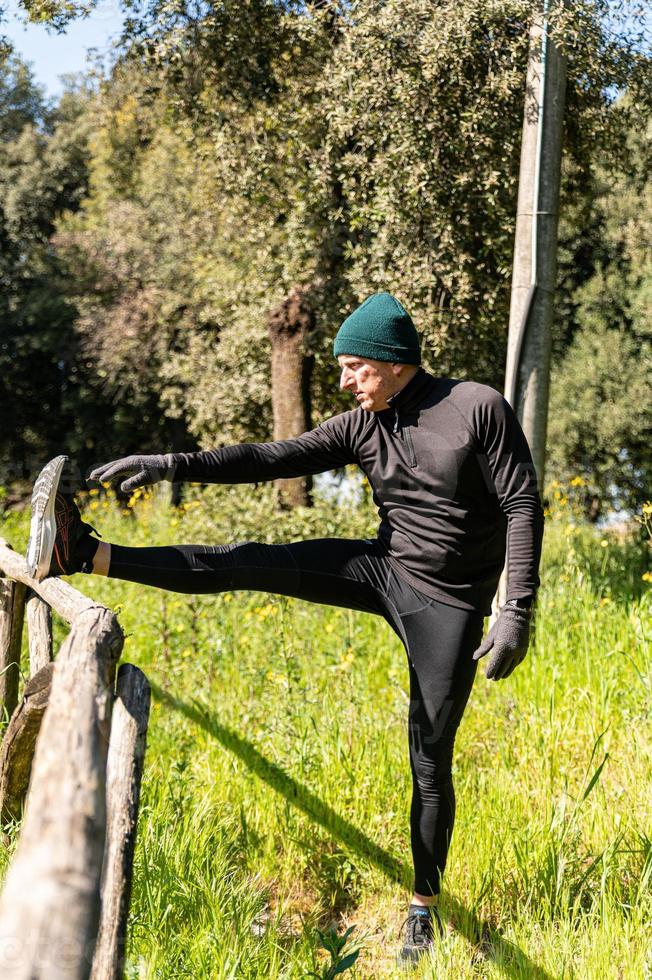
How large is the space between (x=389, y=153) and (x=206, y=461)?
401 cm

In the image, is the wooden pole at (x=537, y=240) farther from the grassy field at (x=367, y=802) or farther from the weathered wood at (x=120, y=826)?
the weathered wood at (x=120, y=826)

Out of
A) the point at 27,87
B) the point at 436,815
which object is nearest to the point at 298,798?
the point at 436,815

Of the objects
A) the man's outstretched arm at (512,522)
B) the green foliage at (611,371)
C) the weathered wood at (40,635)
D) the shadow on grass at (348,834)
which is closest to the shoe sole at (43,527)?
the weathered wood at (40,635)

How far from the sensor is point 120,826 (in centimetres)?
199

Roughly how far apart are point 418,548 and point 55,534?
124cm

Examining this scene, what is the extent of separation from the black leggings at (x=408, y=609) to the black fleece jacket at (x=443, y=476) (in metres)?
0.09

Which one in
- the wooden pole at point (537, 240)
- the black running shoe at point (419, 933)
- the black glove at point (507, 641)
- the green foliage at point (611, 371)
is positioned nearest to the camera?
the black glove at point (507, 641)

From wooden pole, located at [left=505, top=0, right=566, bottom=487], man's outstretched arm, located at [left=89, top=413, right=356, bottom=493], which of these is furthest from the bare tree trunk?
man's outstretched arm, located at [left=89, top=413, right=356, bottom=493]

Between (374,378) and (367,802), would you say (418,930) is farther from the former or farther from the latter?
(374,378)

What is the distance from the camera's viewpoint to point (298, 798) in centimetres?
383

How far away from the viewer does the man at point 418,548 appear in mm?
2879

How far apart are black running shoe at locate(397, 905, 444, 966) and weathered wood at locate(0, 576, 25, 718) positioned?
6.50 feet

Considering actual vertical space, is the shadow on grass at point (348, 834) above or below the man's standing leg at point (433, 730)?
below

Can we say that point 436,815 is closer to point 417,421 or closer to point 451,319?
point 417,421
